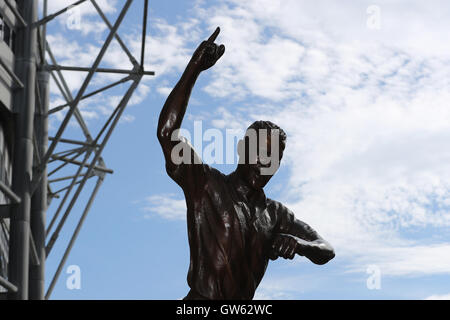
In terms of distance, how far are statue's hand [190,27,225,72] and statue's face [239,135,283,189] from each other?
0.56m

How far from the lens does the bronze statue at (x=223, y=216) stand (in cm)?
506

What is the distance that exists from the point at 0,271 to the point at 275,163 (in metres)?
14.1

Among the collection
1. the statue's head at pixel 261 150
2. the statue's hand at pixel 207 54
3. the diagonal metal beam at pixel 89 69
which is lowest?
the statue's head at pixel 261 150

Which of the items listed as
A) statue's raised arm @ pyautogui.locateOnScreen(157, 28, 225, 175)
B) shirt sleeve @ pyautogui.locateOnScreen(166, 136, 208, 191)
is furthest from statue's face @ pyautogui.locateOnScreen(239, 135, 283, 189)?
statue's raised arm @ pyautogui.locateOnScreen(157, 28, 225, 175)

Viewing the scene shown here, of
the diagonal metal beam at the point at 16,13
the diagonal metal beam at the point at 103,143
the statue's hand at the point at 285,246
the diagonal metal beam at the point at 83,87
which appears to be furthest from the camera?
the diagonal metal beam at the point at 103,143

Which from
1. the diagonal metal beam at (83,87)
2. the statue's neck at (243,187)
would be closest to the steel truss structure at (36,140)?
the diagonal metal beam at (83,87)

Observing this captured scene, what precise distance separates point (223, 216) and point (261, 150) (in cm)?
51

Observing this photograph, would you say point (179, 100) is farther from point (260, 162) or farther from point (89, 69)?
point (89, 69)

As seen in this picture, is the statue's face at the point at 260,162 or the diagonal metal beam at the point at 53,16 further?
the diagonal metal beam at the point at 53,16

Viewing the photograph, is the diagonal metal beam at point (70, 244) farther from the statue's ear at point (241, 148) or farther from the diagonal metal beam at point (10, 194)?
the statue's ear at point (241, 148)
